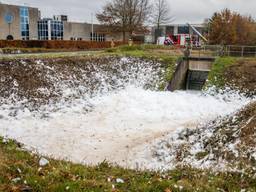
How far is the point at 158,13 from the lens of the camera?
4559cm

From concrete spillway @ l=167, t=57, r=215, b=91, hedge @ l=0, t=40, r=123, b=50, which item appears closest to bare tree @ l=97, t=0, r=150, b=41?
hedge @ l=0, t=40, r=123, b=50

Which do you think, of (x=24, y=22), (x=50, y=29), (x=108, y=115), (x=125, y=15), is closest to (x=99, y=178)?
(x=108, y=115)

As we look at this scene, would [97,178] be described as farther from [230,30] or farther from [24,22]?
[24,22]

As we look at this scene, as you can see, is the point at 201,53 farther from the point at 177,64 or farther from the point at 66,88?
the point at 66,88

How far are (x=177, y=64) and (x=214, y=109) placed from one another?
584 centimetres

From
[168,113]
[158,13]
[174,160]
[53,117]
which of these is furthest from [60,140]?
[158,13]

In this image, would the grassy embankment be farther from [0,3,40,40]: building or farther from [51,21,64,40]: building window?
[51,21,64,40]: building window

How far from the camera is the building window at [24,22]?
4622 centimetres

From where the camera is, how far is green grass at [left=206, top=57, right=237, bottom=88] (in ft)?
53.2

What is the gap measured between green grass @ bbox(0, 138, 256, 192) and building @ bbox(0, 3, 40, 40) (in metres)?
43.2

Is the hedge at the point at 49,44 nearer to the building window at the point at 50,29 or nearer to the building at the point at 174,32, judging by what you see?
the building at the point at 174,32

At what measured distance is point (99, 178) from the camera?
4.49 metres

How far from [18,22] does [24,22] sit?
1.38 metres

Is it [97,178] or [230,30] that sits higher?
[230,30]
